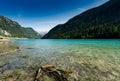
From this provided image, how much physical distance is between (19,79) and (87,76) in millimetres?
7295

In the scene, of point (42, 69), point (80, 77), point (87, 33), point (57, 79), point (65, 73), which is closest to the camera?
point (57, 79)

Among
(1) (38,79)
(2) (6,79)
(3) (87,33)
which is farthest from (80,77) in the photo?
(3) (87,33)

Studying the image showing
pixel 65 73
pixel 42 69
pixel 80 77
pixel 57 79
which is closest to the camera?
pixel 57 79

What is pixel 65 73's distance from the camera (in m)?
15.2

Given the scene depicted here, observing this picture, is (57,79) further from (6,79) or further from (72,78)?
(6,79)

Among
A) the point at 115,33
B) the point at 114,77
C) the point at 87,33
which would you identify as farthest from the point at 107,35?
the point at 114,77

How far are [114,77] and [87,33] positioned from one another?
177 m

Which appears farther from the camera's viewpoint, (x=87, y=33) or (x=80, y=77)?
(x=87, y=33)

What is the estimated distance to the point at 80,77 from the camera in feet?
46.0

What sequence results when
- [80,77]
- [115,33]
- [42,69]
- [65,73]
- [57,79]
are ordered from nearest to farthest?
[57,79], [80,77], [65,73], [42,69], [115,33]

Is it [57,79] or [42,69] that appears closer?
[57,79]

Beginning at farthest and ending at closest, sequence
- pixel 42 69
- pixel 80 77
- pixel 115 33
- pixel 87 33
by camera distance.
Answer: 1. pixel 87 33
2. pixel 115 33
3. pixel 42 69
4. pixel 80 77

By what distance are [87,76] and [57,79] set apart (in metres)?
3.44

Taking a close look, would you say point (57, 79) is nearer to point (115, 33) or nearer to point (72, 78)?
point (72, 78)
